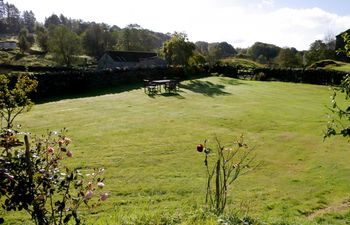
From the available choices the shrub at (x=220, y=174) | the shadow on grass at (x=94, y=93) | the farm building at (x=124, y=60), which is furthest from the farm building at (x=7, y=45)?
the shrub at (x=220, y=174)

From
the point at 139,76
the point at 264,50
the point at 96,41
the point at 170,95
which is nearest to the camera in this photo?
the point at 170,95

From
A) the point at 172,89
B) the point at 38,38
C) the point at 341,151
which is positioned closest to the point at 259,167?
the point at 341,151

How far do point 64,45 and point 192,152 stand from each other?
185 ft

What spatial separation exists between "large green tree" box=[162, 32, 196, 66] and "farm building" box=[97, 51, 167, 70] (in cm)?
2095

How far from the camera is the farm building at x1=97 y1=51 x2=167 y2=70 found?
204 feet

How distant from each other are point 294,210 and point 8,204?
709cm

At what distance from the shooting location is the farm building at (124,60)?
62.2m

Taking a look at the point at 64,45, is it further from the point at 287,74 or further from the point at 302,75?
the point at 302,75

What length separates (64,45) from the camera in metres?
64.4

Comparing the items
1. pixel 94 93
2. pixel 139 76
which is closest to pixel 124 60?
pixel 139 76

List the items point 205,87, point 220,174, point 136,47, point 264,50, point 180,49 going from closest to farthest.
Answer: point 220,174, point 205,87, point 180,49, point 136,47, point 264,50

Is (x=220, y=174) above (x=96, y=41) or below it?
below

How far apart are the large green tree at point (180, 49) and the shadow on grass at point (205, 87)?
381cm

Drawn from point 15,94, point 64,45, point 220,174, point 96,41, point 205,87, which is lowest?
point 220,174
